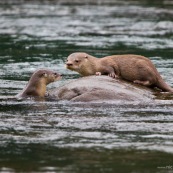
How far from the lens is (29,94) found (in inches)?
462

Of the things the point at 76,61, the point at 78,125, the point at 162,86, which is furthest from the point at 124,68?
the point at 78,125

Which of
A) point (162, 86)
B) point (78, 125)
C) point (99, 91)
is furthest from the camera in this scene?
point (162, 86)

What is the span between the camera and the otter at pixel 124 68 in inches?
480

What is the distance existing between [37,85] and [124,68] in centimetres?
142

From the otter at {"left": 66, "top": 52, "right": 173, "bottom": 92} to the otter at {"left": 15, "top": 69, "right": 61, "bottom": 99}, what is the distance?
36 cm

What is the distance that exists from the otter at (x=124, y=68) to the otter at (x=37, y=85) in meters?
0.36

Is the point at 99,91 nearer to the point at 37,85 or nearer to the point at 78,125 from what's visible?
the point at 37,85

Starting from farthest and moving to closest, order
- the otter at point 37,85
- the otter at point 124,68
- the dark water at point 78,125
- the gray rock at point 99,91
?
the otter at point 124,68, the otter at point 37,85, the gray rock at point 99,91, the dark water at point 78,125

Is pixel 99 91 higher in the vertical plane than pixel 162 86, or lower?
higher

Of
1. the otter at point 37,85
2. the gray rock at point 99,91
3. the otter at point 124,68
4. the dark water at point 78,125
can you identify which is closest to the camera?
the dark water at point 78,125

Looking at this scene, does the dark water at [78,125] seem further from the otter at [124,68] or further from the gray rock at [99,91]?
the otter at [124,68]

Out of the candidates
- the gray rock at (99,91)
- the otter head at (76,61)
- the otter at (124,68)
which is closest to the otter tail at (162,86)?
the otter at (124,68)

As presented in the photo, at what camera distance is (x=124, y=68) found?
12289 mm

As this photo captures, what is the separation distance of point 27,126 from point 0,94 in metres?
2.79
